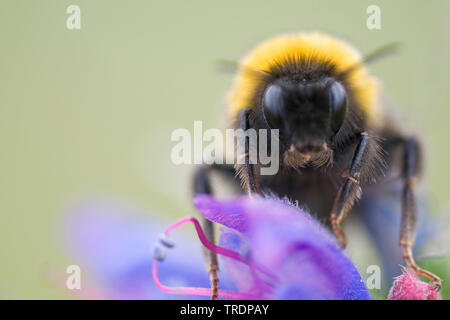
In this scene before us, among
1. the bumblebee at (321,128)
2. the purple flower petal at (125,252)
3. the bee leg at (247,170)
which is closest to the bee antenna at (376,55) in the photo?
the bumblebee at (321,128)

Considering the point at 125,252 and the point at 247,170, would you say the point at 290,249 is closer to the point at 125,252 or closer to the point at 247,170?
the point at 247,170

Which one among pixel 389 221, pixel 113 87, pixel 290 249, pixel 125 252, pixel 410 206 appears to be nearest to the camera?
pixel 290 249

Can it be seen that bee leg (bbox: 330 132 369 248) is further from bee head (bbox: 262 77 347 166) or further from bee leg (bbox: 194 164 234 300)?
bee leg (bbox: 194 164 234 300)

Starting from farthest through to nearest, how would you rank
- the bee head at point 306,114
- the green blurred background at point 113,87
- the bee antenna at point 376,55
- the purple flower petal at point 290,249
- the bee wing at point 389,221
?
1. the green blurred background at point 113,87
2. the bee wing at point 389,221
3. the bee antenna at point 376,55
4. the bee head at point 306,114
5. the purple flower petal at point 290,249

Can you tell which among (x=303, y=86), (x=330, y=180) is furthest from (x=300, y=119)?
(x=330, y=180)

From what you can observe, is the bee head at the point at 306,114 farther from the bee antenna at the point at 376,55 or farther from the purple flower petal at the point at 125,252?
the purple flower petal at the point at 125,252

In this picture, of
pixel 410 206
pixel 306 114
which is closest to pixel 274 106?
pixel 306 114
